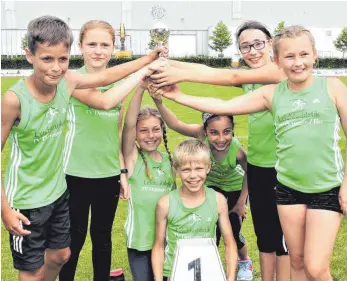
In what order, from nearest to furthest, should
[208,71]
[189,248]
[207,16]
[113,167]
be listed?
[189,248]
[208,71]
[113,167]
[207,16]

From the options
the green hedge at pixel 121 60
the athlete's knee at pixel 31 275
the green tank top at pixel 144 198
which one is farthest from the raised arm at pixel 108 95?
the green hedge at pixel 121 60

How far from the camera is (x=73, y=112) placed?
11.8 feet

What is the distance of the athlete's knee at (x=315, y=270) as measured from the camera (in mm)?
2832

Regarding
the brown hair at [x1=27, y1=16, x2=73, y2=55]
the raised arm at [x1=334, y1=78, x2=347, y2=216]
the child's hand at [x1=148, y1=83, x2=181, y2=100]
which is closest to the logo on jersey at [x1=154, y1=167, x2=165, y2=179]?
the child's hand at [x1=148, y1=83, x2=181, y2=100]

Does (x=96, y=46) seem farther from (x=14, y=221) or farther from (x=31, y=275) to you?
(x=31, y=275)

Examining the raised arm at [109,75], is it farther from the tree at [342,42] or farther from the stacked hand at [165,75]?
the tree at [342,42]

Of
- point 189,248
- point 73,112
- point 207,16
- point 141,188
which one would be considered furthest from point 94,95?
point 207,16

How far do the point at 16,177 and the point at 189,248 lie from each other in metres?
1.25

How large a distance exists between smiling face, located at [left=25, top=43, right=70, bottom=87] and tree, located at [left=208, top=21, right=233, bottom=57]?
49.5 m

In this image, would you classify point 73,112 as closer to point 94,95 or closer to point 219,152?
point 94,95

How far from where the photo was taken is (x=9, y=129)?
2.86m

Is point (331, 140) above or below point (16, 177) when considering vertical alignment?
above

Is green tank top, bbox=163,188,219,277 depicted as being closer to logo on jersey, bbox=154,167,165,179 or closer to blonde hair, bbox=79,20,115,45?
logo on jersey, bbox=154,167,165,179

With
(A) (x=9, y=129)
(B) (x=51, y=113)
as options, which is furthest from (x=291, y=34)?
(A) (x=9, y=129)
